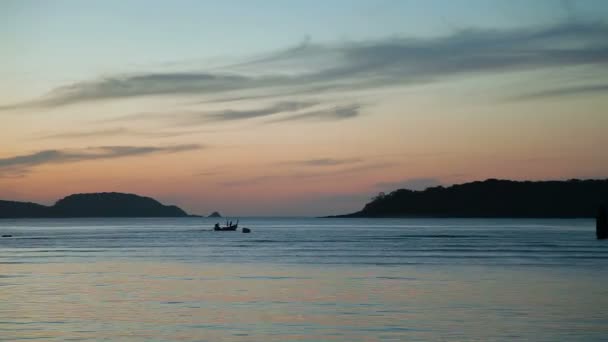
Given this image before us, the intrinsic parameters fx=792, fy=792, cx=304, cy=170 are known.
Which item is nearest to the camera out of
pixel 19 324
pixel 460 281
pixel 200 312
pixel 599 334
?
pixel 599 334

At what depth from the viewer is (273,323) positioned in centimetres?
2911

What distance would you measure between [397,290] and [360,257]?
29102 millimetres

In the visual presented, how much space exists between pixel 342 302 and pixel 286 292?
4925 mm

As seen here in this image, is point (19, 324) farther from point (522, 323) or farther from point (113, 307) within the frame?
point (522, 323)

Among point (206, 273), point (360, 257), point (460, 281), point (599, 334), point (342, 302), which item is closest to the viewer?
point (599, 334)

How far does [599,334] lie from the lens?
26.1 m

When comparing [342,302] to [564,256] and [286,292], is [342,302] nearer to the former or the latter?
[286,292]

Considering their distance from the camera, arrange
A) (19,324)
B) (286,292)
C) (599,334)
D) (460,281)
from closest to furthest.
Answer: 1. (599,334)
2. (19,324)
3. (286,292)
4. (460,281)

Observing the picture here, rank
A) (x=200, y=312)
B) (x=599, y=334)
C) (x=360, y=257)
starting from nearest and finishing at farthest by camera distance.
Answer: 1. (x=599, y=334)
2. (x=200, y=312)
3. (x=360, y=257)

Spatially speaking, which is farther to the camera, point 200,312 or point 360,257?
point 360,257

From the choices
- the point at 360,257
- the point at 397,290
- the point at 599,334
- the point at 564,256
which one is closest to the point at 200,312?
the point at 397,290

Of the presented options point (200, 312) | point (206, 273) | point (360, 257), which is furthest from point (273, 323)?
point (360, 257)

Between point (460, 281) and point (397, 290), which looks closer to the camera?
point (397, 290)

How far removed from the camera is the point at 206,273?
51781 millimetres
